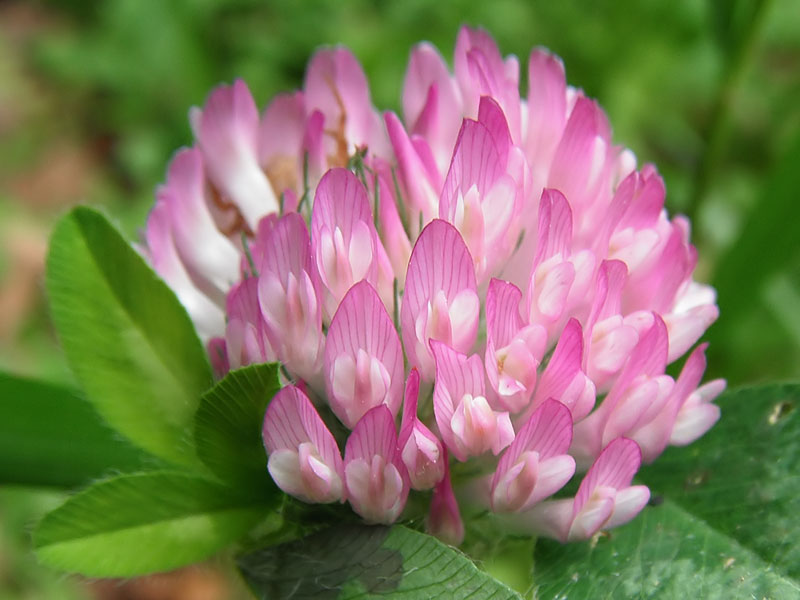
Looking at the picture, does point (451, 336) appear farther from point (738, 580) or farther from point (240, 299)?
point (738, 580)

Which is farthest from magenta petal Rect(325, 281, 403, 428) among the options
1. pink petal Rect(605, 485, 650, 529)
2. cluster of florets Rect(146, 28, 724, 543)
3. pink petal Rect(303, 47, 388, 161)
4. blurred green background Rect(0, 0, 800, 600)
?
blurred green background Rect(0, 0, 800, 600)

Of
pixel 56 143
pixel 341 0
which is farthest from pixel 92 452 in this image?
pixel 56 143

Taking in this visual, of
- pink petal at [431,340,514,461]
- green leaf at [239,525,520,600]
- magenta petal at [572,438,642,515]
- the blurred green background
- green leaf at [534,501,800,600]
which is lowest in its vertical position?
green leaf at [534,501,800,600]

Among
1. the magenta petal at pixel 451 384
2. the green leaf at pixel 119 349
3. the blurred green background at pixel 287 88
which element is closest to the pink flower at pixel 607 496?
the magenta petal at pixel 451 384

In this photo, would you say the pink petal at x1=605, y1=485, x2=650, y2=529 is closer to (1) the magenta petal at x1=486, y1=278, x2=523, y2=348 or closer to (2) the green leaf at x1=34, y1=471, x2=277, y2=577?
(1) the magenta petal at x1=486, y1=278, x2=523, y2=348

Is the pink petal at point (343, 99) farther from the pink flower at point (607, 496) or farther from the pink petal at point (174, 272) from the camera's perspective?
the pink flower at point (607, 496)

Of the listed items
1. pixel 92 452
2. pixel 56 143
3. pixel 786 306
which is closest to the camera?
pixel 92 452
